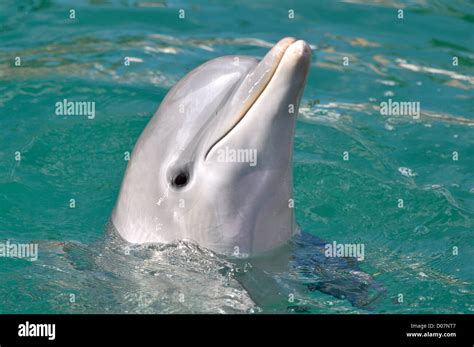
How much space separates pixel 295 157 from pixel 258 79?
383 cm

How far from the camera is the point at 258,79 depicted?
20.2 ft

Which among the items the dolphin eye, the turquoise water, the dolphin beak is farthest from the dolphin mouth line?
the turquoise water

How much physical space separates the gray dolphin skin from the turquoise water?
0.20 meters

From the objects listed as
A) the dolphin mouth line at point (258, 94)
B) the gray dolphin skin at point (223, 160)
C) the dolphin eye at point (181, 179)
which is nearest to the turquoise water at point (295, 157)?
the gray dolphin skin at point (223, 160)

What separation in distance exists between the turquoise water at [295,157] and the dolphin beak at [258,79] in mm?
1040

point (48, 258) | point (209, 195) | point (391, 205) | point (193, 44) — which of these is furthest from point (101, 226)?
point (193, 44)

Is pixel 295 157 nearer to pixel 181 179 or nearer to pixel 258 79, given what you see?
pixel 181 179

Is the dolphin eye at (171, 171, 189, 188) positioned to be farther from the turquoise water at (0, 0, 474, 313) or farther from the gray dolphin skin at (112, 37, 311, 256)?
the turquoise water at (0, 0, 474, 313)

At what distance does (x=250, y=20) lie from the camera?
43.6ft

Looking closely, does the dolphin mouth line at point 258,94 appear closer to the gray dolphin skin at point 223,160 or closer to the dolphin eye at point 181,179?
the gray dolphin skin at point 223,160

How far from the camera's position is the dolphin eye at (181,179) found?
6.52 m

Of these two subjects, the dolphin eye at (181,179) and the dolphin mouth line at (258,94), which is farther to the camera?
the dolphin eye at (181,179)

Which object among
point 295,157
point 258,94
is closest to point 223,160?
point 258,94

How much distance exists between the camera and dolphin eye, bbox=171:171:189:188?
652cm
